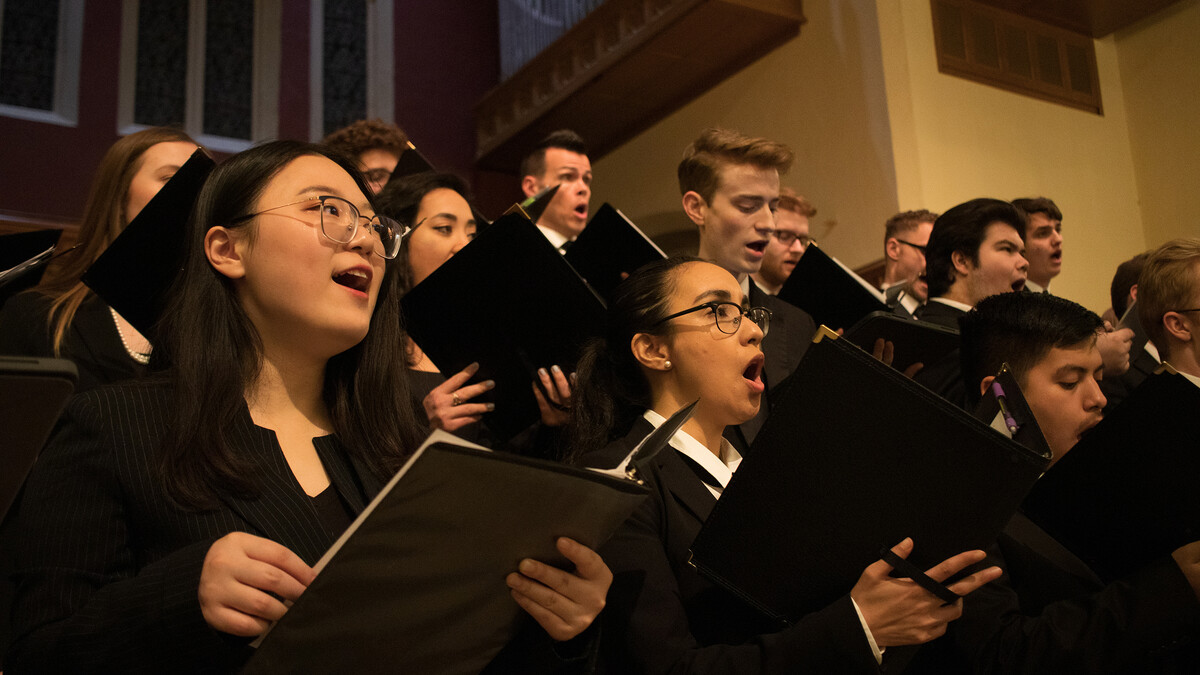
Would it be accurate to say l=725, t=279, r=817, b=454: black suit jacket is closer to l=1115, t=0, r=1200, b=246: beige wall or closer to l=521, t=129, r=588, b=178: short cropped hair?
l=521, t=129, r=588, b=178: short cropped hair

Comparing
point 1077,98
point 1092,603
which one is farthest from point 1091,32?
point 1092,603

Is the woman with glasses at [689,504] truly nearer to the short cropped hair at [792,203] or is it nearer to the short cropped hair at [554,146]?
the short cropped hair at [554,146]

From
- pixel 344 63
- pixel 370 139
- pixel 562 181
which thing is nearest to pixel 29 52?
pixel 344 63

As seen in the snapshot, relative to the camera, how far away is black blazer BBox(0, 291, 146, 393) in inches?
83.9

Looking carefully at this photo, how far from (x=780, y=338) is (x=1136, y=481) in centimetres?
115

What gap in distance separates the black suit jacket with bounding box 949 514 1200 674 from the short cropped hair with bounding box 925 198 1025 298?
70.0 inches

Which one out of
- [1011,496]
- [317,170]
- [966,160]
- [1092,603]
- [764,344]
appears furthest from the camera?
[966,160]

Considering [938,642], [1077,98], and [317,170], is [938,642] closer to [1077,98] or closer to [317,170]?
[317,170]

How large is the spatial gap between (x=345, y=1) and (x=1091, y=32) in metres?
4.67

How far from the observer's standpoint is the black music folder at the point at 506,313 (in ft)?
7.32

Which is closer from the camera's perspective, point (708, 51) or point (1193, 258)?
point (1193, 258)

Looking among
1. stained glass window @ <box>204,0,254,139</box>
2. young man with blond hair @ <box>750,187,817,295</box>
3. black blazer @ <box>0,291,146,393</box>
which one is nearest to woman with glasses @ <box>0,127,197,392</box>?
black blazer @ <box>0,291,146,393</box>

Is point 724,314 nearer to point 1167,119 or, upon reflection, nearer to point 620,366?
point 620,366

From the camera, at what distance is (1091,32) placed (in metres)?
5.99
